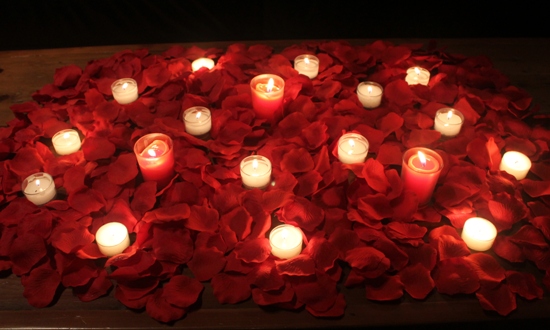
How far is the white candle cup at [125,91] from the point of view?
1277 mm

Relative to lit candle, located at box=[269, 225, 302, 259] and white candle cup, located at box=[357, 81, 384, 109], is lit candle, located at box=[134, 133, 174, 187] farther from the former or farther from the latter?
white candle cup, located at box=[357, 81, 384, 109]

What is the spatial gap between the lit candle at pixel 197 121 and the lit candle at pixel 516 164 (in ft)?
2.43

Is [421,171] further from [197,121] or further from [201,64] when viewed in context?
[201,64]

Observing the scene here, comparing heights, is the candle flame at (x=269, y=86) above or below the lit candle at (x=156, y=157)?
above

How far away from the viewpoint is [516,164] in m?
1.08

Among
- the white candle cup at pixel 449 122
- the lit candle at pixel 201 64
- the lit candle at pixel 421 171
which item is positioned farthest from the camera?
the lit candle at pixel 201 64

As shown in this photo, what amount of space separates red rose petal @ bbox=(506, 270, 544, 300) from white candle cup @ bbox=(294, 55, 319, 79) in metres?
0.77

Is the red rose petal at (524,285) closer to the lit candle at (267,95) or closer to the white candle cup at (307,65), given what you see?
the lit candle at (267,95)

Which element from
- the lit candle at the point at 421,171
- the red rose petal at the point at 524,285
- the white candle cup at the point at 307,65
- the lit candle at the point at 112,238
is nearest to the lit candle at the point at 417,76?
the white candle cup at the point at 307,65

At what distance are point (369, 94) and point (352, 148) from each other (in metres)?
0.24

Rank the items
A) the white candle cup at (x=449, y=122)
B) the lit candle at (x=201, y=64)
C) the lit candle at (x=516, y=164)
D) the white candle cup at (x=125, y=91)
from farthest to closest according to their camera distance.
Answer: the lit candle at (x=201, y=64)
the white candle cup at (x=125, y=91)
the white candle cup at (x=449, y=122)
the lit candle at (x=516, y=164)

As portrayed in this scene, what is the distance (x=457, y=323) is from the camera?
838mm

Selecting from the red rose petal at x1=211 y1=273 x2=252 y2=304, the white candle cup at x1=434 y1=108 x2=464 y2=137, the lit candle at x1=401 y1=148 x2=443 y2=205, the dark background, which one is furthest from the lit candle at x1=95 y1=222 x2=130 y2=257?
the dark background

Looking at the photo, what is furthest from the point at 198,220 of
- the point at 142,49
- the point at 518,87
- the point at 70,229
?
the point at 518,87
